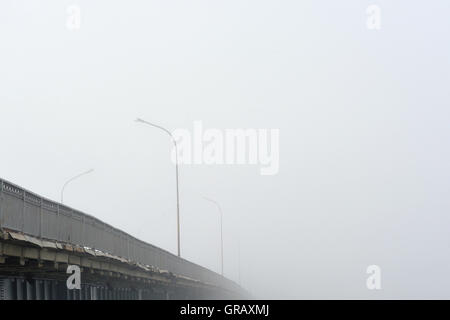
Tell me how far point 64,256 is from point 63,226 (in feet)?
6.80

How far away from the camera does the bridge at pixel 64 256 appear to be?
35625mm

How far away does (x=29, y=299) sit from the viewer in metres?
43.0

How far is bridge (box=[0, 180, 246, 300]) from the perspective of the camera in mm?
35625

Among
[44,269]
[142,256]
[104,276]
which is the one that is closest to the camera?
[44,269]

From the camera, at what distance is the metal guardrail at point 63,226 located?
35.5m

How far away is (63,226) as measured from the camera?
43.9 metres

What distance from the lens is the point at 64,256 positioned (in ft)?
139

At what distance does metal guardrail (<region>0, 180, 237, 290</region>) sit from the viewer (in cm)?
3553

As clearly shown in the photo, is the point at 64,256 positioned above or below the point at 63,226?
below

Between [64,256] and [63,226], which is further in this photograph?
[63,226]

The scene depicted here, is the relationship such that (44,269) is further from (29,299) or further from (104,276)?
(104,276)
